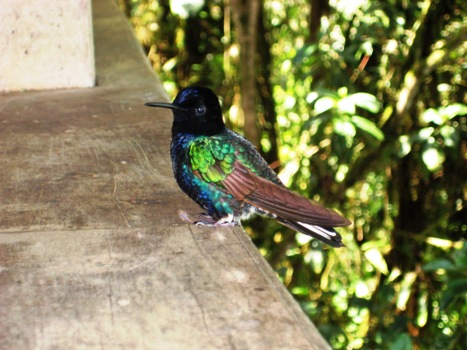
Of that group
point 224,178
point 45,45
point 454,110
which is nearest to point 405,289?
point 454,110

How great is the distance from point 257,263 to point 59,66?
88.9 inches

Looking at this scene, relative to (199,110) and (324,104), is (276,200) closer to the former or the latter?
(199,110)

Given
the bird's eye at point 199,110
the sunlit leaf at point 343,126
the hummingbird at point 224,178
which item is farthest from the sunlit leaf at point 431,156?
the bird's eye at point 199,110

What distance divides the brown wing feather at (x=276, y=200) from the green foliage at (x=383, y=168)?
1553mm

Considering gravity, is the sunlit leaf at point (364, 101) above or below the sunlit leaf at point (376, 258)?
above

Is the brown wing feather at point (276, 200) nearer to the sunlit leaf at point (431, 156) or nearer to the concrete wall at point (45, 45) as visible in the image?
the concrete wall at point (45, 45)

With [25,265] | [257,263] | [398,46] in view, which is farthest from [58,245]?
[398,46]

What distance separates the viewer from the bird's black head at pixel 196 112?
8.12 feet

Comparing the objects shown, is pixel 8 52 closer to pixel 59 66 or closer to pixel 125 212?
pixel 59 66

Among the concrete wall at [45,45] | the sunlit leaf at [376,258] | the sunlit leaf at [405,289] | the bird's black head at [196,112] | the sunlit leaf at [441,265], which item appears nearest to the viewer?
the bird's black head at [196,112]

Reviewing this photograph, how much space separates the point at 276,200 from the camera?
227cm

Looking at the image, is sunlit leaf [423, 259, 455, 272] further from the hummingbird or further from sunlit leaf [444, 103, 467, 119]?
the hummingbird

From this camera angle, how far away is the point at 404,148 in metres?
4.32

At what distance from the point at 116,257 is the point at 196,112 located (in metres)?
0.70
